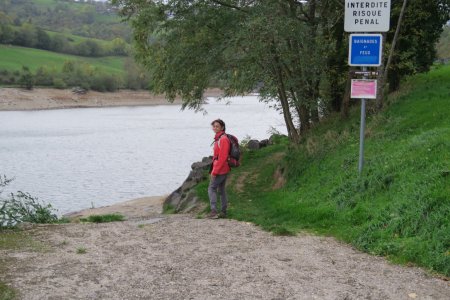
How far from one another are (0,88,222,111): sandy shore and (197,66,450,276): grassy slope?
75945 mm

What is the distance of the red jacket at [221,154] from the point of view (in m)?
11.2

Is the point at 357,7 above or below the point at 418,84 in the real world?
above

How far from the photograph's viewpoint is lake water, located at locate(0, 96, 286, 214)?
29.6 metres

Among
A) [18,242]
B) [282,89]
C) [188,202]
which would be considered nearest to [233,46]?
[282,89]

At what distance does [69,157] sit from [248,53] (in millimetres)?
29516

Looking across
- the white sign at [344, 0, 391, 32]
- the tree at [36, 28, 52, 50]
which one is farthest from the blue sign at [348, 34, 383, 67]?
the tree at [36, 28, 52, 50]

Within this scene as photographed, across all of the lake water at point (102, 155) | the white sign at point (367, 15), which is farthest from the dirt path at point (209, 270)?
the lake water at point (102, 155)

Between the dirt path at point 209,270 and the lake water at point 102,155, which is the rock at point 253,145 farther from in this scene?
the dirt path at point 209,270

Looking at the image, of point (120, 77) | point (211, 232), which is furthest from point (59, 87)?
point (211, 232)

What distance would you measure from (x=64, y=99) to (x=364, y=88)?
99.6 metres

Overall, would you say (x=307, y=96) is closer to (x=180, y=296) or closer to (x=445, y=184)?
(x=445, y=184)

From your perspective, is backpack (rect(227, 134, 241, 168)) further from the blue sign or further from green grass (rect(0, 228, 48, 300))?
green grass (rect(0, 228, 48, 300))

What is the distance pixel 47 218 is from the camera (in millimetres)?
12945

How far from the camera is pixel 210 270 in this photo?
6.87 meters
